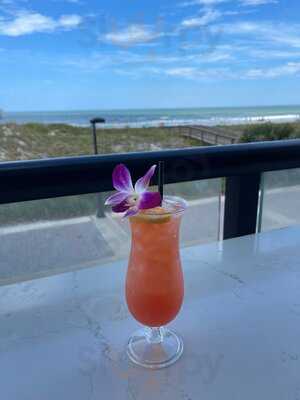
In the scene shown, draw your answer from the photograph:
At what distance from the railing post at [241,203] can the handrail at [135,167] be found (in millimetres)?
73

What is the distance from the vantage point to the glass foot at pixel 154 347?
1.59 feet

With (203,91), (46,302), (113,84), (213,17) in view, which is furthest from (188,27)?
(46,302)

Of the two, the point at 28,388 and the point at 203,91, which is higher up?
the point at 203,91

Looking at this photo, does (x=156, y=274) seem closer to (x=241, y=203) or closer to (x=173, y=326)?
(x=173, y=326)

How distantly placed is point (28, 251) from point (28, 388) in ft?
2.03

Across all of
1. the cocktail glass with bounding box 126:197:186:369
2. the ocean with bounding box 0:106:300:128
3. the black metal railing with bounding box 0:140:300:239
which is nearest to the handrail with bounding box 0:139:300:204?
the black metal railing with bounding box 0:140:300:239

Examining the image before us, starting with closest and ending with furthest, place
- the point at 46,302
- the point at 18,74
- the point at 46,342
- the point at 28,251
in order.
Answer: the point at 46,342
the point at 46,302
the point at 28,251
the point at 18,74

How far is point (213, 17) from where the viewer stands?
491cm

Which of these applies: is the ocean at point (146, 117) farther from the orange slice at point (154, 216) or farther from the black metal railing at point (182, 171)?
the orange slice at point (154, 216)

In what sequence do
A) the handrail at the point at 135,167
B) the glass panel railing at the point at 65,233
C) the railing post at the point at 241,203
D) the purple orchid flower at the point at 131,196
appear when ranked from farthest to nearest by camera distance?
the railing post at the point at 241,203, the glass panel railing at the point at 65,233, the handrail at the point at 135,167, the purple orchid flower at the point at 131,196

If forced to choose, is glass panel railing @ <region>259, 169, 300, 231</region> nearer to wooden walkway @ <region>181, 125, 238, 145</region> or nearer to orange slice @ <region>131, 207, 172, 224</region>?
wooden walkway @ <region>181, 125, 238, 145</region>

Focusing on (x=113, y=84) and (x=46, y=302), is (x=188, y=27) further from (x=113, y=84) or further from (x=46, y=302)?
(x=46, y=302)

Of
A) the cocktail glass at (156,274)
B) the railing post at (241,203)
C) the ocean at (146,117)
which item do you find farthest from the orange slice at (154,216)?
the ocean at (146,117)

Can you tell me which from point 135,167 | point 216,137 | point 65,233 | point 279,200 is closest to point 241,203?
point 279,200
